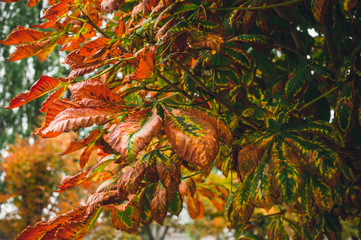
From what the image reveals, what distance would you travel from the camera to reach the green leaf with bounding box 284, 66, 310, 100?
2.63 feet

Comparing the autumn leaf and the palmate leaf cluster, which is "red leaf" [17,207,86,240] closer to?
the palmate leaf cluster

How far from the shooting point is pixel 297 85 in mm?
809

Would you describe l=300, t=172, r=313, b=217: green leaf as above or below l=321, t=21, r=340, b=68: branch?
below

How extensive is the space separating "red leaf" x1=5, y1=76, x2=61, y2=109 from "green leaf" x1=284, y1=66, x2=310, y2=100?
0.60 metres

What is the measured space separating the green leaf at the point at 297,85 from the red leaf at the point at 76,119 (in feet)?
1.64

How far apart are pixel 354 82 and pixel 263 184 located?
1.26 feet

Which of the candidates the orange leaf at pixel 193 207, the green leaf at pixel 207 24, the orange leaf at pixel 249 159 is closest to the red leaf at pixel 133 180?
the orange leaf at pixel 249 159

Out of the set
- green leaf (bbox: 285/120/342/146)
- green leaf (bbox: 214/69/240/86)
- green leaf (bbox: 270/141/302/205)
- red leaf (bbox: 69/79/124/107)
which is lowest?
green leaf (bbox: 270/141/302/205)

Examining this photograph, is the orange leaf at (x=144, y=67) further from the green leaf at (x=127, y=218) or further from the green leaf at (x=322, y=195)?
the green leaf at (x=322, y=195)

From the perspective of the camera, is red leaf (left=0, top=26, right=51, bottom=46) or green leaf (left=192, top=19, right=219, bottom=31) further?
red leaf (left=0, top=26, right=51, bottom=46)

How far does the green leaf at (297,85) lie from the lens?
802mm

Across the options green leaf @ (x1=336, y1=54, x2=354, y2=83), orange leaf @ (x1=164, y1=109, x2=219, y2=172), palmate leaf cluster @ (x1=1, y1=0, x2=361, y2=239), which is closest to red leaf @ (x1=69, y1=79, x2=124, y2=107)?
palmate leaf cluster @ (x1=1, y1=0, x2=361, y2=239)

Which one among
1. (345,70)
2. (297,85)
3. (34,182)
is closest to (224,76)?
(297,85)

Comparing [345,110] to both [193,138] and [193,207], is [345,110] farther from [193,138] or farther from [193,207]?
[193,207]
